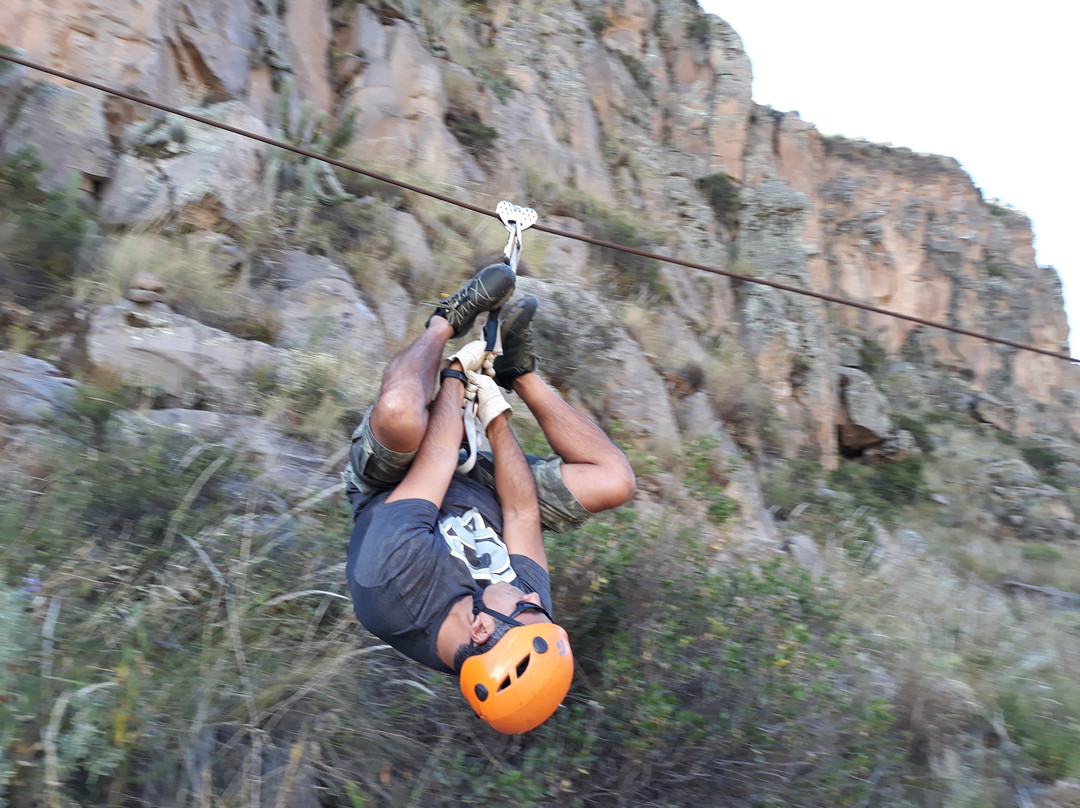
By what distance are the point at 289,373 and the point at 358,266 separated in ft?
5.76

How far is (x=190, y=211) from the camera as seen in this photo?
219 inches

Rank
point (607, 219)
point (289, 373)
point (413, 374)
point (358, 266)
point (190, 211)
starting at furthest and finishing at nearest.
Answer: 1. point (607, 219)
2. point (358, 266)
3. point (190, 211)
4. point (289, 373)
5. point (413, 374)

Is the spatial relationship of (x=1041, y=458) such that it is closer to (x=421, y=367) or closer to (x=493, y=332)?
(x=493, y=332)

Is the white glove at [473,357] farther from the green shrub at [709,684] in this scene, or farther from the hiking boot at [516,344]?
the green shrub at [709,684]

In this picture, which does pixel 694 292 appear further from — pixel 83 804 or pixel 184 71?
pixel 83 804

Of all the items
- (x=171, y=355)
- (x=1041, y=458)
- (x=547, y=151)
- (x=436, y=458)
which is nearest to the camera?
(x=436, y=458)

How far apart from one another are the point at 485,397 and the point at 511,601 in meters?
0.86

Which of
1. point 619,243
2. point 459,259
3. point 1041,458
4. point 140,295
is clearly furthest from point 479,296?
point 1041,458

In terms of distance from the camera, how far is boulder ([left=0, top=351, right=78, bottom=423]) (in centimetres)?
356

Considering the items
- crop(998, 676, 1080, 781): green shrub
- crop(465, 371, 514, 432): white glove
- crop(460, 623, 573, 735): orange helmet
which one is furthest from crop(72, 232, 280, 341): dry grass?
crop(998, 676, 1080, 781): green shrub

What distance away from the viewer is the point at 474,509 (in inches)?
112

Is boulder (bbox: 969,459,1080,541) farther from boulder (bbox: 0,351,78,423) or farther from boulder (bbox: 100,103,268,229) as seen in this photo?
boulder (bbox: 0,351,78,423)

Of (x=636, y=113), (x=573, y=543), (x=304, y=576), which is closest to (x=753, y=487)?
(x=573, y=543)

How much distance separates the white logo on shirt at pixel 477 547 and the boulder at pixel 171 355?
2240 millimetres
